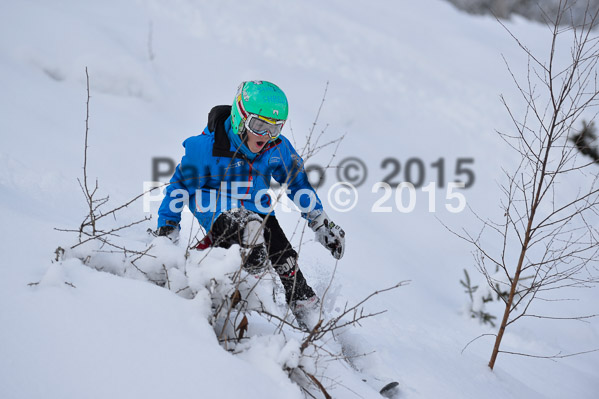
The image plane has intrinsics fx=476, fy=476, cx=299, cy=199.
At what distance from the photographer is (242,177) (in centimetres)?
327

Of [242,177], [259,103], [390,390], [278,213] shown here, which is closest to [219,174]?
[242,177]

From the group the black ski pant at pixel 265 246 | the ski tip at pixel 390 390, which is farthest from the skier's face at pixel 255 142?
the ski tip at pixel 390 390

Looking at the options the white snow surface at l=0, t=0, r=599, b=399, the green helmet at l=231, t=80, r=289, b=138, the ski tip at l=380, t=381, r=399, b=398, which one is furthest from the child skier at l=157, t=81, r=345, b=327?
the ski tip at l=380, t=381, r=399, b=398

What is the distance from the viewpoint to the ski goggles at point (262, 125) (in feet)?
9.80

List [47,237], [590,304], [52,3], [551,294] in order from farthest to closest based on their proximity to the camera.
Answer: [52,3] → [551,294] → [590,304] → [47,237]

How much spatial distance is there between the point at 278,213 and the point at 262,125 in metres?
2.99

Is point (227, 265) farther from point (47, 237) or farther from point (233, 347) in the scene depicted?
point (47, 237)

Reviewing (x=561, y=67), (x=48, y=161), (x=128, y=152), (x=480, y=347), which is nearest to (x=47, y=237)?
(x=48, y=161)

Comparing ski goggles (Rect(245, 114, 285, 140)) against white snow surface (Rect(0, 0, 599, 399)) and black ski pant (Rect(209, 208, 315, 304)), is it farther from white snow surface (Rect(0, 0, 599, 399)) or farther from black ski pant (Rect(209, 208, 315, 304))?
white snow surface (Rect(0, 0, 599, 399))

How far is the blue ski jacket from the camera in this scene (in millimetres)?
3121

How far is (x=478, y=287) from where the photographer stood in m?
5.38

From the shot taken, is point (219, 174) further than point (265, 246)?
Yes

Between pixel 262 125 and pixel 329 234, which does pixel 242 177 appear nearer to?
pixel 262 125

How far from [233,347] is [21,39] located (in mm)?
7473
